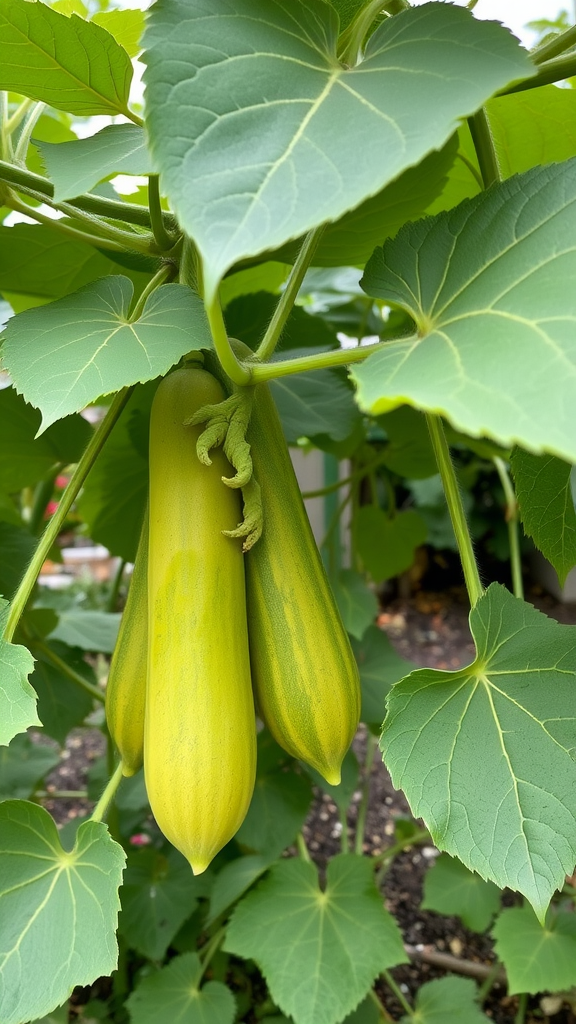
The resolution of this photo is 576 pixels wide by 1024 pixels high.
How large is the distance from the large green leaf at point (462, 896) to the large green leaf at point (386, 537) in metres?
0.36

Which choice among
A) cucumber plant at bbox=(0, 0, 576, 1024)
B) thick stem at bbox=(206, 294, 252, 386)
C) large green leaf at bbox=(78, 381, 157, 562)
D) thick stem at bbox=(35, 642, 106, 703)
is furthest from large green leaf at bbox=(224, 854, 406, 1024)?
thick stem at bbox=(206, 294, 252, 386)

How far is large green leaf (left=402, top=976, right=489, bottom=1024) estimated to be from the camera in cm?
67

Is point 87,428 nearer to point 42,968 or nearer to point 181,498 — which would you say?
point 181,498

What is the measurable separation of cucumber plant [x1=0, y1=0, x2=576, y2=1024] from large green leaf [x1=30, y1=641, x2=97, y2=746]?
240 mm

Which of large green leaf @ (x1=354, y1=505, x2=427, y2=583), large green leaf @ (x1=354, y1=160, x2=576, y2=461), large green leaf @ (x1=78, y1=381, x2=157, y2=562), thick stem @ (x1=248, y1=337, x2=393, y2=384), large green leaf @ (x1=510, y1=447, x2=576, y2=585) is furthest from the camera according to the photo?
large green leaf @ (x1=354, y1=505, x2=427, y2=583)

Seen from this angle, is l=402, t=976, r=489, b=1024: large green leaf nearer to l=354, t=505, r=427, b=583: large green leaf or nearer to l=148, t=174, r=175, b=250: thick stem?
l=354, t=505, r=427, b=583: large green leaf

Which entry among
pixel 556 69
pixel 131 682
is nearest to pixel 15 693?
pixel 131 682

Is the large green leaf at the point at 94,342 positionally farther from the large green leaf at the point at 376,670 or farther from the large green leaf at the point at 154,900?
the large green leaf at the point at 154,900

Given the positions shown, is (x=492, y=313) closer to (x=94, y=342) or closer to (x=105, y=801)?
(x=94, y=342)

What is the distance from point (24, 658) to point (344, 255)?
1.11 feet

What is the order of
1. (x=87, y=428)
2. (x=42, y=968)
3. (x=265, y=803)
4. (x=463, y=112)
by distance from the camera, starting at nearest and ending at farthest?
(x=463, y=112)
(x=42, y=968)
(x=87, y=428)
(x=265, y=803)

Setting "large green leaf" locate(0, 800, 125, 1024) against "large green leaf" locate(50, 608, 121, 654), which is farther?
"large green leaf" locate(50, 608, 121, 654)

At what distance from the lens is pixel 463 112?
0.24 metres

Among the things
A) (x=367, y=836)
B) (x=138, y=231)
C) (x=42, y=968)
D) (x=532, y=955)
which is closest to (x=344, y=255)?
(x=138, y=231)
